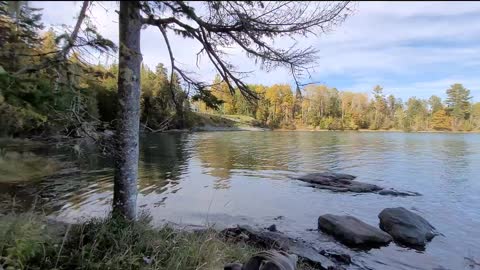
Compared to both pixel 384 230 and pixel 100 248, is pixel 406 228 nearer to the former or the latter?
pixel 384 230

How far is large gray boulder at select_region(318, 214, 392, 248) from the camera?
10.6 m

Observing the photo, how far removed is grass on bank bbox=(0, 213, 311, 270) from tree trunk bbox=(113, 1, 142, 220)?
0.40 metres

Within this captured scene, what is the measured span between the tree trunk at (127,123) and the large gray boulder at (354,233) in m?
6.98

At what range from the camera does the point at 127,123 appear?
545cm

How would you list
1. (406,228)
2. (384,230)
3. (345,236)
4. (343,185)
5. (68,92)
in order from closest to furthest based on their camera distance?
(68,92) < (345,236) < (406,228) < (384,230) < (343,185)

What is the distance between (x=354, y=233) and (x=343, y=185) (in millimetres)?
9643

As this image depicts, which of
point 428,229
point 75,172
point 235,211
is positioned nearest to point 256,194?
point 235,211

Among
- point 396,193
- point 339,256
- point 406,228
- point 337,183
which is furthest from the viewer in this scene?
point 337,183

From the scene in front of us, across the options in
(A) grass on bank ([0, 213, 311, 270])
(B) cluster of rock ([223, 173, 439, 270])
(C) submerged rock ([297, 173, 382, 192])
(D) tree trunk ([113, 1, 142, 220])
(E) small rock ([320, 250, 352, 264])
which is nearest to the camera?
(A) grass on bank ([0, 213, 311, 270])

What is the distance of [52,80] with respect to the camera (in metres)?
5.41

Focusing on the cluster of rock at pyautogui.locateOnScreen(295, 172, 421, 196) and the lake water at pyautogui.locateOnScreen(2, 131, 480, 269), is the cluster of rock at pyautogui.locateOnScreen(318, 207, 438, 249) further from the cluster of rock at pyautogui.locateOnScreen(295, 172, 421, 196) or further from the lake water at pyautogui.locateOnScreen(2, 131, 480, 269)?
the cluster of rock at pyautogui.locateOnScreen(295, 172, 421, 196)

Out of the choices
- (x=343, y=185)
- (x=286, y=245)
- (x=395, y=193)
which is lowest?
(x=395, y=193)

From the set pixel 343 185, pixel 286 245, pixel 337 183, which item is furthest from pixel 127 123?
pixel 337 183

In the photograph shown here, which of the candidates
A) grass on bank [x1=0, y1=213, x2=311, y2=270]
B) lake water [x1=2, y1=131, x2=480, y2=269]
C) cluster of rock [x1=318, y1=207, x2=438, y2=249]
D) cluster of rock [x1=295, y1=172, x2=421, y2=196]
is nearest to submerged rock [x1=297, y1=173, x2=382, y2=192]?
cluster of rock [x1=295, y1=172, x2=421, y2=196]
